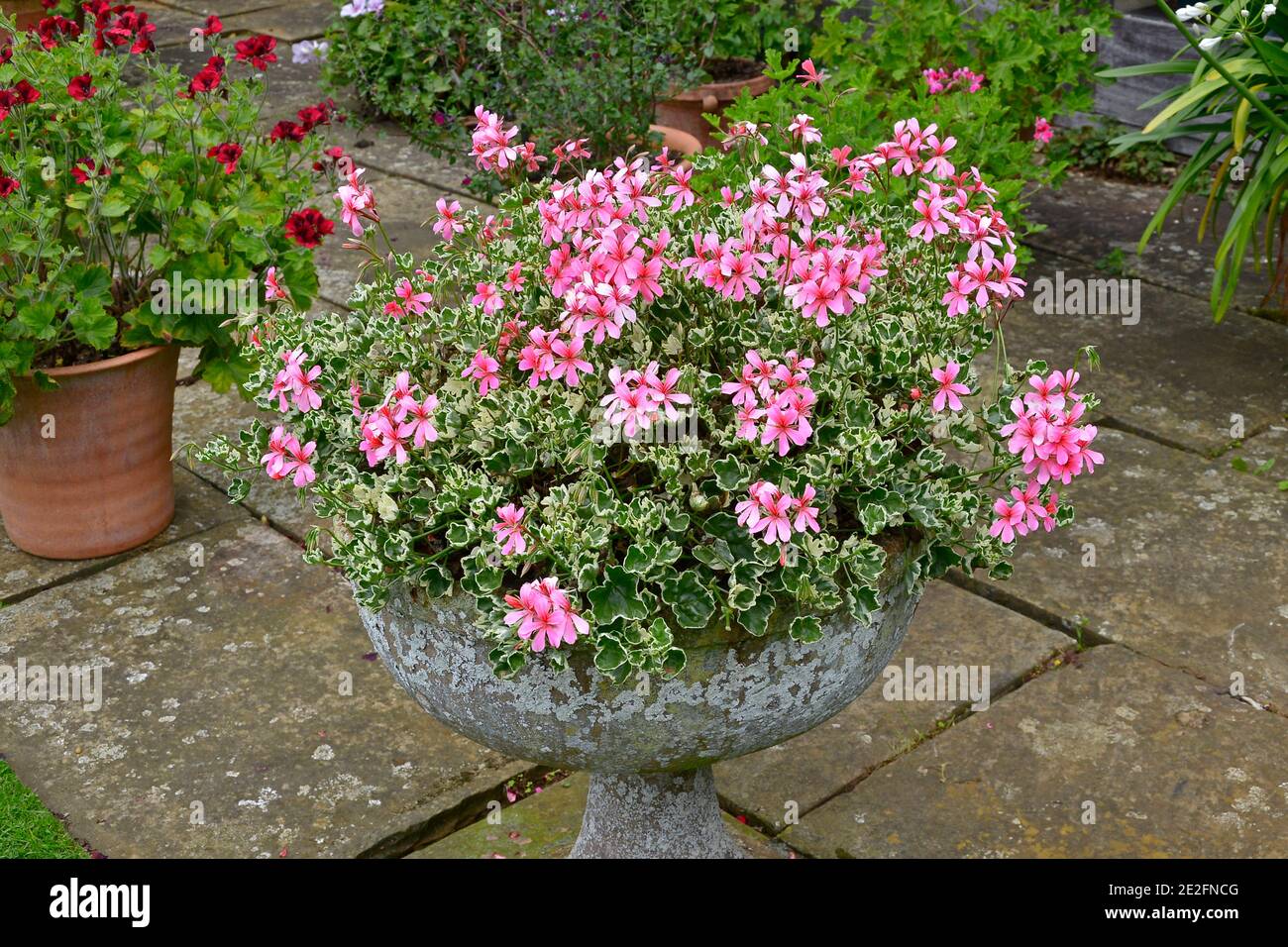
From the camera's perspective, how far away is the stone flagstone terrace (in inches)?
117

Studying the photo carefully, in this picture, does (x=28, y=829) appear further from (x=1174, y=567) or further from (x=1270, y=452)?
(x=1270, y=452)

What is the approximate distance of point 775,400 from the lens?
212 centimetres

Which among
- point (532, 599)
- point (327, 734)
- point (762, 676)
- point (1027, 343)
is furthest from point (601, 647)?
point (1027, 343)

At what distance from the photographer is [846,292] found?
222cm

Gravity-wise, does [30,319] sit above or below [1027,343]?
above

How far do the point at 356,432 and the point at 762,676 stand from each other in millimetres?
721

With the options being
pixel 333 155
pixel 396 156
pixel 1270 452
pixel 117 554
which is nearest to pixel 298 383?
pixel 333 155

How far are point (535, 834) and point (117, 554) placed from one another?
1604mm

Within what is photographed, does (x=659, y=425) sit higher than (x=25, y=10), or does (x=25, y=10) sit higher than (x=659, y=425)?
(x=659, y=425)

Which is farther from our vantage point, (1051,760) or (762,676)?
(1051,760)

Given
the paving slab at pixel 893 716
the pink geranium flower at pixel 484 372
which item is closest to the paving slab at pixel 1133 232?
the paving slab at pixel 893 716

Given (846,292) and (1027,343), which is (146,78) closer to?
(1027,343)

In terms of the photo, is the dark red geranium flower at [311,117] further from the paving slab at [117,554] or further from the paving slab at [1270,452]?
the paving slab at [1270,452]

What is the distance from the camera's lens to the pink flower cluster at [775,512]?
6.77 ft
